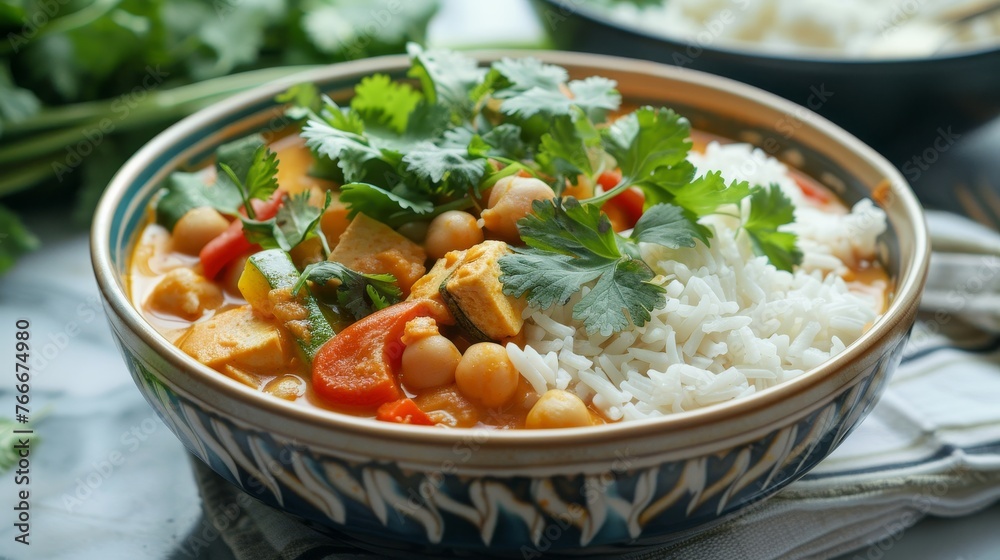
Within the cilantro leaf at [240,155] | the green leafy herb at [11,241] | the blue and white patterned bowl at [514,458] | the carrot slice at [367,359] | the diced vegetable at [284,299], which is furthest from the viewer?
the green leafy herb at [11,241]

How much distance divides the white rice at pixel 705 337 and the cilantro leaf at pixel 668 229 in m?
0.07

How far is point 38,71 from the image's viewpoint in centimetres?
386

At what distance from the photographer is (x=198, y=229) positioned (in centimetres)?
267

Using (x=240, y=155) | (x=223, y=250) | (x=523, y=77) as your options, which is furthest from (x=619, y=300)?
(x=240, y=155)

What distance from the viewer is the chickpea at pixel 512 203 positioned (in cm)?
238

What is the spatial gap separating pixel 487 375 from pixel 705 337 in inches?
22.5

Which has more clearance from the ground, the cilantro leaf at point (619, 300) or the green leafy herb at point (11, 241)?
the cilantro leaf at point (619, 300)

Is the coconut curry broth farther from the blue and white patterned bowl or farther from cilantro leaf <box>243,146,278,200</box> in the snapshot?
the blue and white patterned bowl

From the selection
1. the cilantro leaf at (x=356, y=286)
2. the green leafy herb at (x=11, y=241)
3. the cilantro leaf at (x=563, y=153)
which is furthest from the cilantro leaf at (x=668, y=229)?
the green leafy herb at (x=11, y=241)

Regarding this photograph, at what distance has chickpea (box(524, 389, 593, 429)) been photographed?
2020mm

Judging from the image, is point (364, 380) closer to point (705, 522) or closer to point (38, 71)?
point (705, 522)

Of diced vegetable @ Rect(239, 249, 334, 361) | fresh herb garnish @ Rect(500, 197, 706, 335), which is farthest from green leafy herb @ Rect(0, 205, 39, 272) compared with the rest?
fresh herb garnish @ Rect(500, 197, 706, 335)

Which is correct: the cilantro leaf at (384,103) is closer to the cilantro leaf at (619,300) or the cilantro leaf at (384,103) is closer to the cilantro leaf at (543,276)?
the cilantro leaf at (543,276)

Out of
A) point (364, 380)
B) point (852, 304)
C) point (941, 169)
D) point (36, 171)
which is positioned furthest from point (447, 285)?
point (941, 169)
